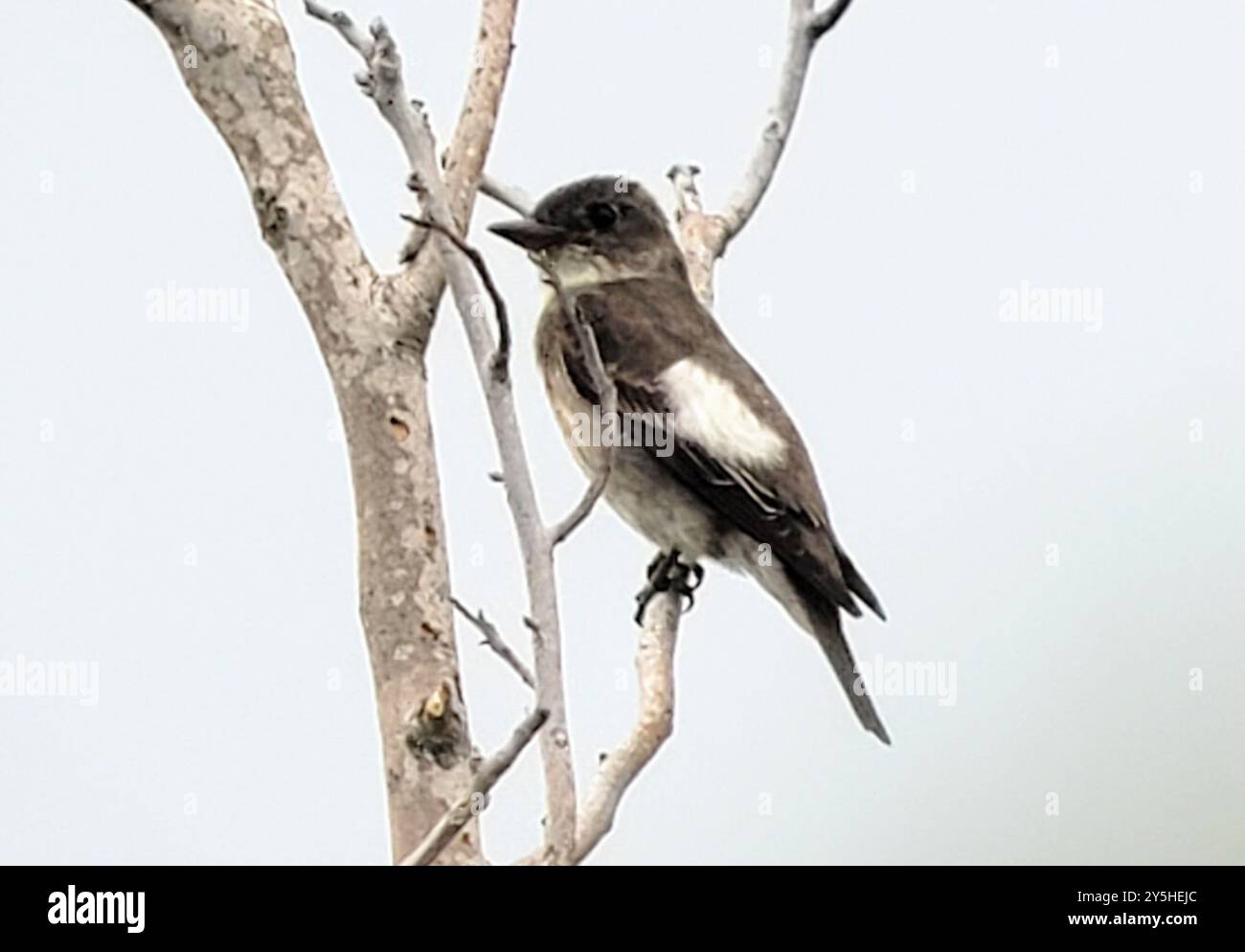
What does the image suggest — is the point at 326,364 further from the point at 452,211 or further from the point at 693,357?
the point at 693,357

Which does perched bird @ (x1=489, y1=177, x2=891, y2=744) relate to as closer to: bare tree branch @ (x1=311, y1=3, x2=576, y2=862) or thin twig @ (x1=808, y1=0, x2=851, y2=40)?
thin twig @ (x1=808, y1=0, x2=851, y2=40)

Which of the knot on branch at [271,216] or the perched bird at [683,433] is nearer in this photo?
the knot on branch at [271,216]

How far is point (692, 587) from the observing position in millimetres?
5242

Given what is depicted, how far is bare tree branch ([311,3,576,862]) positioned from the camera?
3121 mm

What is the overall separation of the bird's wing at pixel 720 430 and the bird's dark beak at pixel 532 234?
255 millimetres

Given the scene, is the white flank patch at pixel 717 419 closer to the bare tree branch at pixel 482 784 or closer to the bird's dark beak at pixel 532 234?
the bird's dark beak at pixel 532 234

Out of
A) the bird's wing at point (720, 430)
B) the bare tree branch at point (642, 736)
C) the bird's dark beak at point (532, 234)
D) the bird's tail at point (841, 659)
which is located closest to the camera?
the bare tree branch at point (642, 736)

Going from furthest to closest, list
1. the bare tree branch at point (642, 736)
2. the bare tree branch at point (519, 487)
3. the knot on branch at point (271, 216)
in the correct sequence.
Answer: the knot on branch at point (271, 216), the bare tree branch at point (642, 736), the bare tree branch at point (519, 487)

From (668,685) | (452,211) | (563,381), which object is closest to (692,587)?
(563,381)

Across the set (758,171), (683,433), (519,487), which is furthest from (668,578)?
(519,487)

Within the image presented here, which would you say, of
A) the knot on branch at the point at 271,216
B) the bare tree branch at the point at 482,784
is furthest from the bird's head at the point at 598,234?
the bare tree branch at the point at 482,784

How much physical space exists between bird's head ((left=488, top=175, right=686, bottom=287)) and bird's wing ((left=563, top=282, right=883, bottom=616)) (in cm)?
20

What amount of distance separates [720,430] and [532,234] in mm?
805

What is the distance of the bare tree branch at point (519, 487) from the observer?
3121 mm
